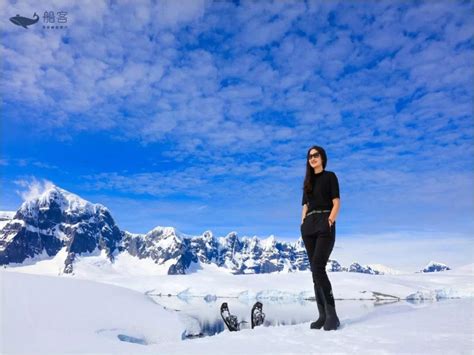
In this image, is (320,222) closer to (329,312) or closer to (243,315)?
(329,312)

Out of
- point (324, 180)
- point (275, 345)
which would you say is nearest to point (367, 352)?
point (275, 345)

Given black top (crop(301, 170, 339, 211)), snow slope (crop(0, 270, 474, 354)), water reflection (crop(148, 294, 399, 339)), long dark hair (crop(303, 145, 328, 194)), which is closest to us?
snow slope (crop(0, 270, 474, 354))

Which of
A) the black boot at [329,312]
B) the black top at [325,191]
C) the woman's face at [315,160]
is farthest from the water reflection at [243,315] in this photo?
the woman's face at [315,160]

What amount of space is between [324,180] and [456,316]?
8.84 ft

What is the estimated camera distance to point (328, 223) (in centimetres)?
554

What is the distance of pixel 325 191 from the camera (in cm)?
571

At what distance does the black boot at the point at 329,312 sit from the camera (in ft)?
17.2

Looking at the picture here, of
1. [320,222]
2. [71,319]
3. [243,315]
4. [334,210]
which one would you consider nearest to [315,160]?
[334,210]

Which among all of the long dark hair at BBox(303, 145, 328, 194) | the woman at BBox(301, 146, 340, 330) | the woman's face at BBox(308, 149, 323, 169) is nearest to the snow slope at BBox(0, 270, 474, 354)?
the woman at BBox(301, 146, 340, 330)

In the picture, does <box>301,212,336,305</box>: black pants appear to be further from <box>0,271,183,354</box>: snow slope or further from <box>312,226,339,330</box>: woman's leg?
<box>0,271,183,354</box>: snow slope

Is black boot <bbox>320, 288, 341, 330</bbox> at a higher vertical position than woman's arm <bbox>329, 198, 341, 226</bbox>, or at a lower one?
lower

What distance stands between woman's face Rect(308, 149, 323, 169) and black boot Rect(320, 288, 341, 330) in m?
1.84

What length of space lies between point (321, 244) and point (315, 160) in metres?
1.28

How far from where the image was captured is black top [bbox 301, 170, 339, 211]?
569 cm
